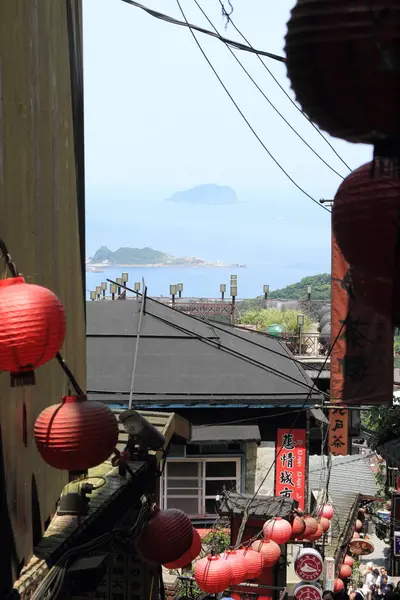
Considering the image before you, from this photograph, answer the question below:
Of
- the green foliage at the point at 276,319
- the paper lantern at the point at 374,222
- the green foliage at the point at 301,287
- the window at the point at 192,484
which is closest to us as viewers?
the paper lantern at the point at 374,222

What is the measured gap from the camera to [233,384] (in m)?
21.9

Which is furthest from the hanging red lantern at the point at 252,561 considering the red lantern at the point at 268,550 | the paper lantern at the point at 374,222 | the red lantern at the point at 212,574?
the paper lantern at the point at 374,222

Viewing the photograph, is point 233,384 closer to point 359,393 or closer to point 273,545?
point 273,545

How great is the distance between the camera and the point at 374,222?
3938mm

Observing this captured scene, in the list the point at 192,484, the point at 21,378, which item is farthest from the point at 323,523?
the point at 21,378

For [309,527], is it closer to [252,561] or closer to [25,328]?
[252,561]

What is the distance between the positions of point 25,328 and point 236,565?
10.1 meters

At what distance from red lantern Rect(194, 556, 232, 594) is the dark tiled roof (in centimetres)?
705

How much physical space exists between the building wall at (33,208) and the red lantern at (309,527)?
829cm

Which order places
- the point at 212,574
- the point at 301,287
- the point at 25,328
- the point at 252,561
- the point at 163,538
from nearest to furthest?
the point at 25,328 < the point at 163,538 < the point at 212,574 < the point at 252,561 < the point at 301,287

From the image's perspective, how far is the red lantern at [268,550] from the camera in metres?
16.2

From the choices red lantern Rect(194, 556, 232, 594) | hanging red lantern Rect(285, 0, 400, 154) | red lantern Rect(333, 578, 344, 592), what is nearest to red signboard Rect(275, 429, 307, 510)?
red lantern Rect(333, 578, 344, 592)

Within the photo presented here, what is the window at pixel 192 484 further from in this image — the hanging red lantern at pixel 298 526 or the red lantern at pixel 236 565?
the red lantern at pixel 236 565

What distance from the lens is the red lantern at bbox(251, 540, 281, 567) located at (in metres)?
16.2
